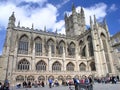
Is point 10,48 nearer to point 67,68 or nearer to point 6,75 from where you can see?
point 6,75

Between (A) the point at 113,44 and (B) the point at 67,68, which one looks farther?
(A) the point at 113,44

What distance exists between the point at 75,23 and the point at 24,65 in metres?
35.2

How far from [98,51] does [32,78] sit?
19.9 metres

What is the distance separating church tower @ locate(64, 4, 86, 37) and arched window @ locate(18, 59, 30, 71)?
101 feet

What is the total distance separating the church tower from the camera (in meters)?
57.8

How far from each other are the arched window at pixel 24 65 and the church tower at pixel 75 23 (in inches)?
1207

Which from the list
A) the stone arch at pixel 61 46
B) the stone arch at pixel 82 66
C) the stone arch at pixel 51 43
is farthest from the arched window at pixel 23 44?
the stone arch at pixel 82 66

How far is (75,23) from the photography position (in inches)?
2296

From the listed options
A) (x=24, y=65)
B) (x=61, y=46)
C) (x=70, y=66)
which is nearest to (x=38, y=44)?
(x=61, y=46)

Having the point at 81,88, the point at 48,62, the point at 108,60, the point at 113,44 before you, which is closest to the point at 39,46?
the point at 48,62

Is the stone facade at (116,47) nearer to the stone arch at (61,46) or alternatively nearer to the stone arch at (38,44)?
the stone arch at (61,46)

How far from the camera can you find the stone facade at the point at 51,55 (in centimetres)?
2912

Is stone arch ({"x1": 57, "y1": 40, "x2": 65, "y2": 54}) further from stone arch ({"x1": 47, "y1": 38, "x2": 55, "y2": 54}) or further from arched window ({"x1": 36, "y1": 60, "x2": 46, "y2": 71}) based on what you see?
arched window ({"x1": 36, "y1": 60, "x2": 46, "y2": 71})

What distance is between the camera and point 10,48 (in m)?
31.7
